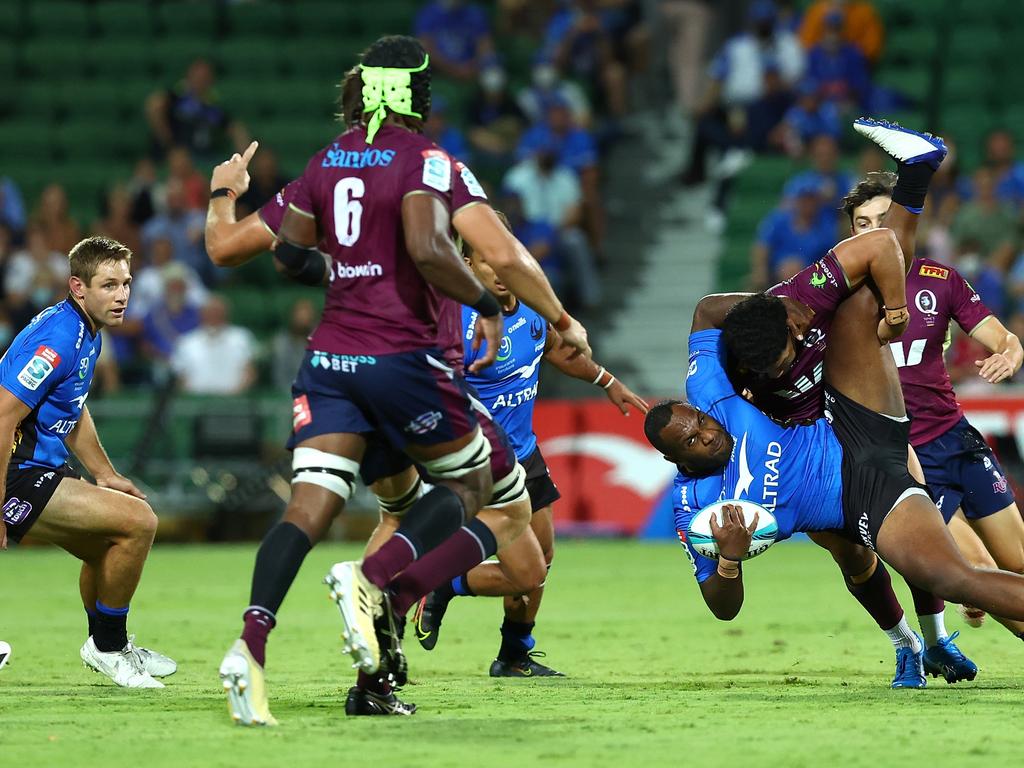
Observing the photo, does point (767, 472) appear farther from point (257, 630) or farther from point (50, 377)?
point (50, 377)

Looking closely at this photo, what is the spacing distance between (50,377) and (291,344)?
10.3 meters

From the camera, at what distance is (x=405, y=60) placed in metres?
6.57

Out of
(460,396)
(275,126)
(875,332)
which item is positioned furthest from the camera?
(275,126)

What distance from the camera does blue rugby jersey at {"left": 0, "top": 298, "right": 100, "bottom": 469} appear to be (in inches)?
305

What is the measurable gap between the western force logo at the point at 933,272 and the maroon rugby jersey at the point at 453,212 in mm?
2966

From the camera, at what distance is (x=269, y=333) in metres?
19.4

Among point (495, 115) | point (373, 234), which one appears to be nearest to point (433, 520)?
point (373, 234)

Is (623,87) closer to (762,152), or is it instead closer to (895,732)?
(762,152)

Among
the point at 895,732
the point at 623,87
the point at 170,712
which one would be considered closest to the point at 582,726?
the point at 895,732

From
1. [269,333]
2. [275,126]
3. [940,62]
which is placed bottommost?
[269,333]

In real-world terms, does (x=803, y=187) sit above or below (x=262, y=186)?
above

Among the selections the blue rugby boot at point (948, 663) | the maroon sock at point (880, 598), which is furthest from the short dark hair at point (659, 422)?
the blue rugby boot at point (948, 663)

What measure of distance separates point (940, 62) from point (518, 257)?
547 inches

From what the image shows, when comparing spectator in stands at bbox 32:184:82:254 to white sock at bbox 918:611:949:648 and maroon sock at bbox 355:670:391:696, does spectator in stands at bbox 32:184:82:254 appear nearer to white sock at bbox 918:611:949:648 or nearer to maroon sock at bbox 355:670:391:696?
white sock at bbox 918:611:949:648
